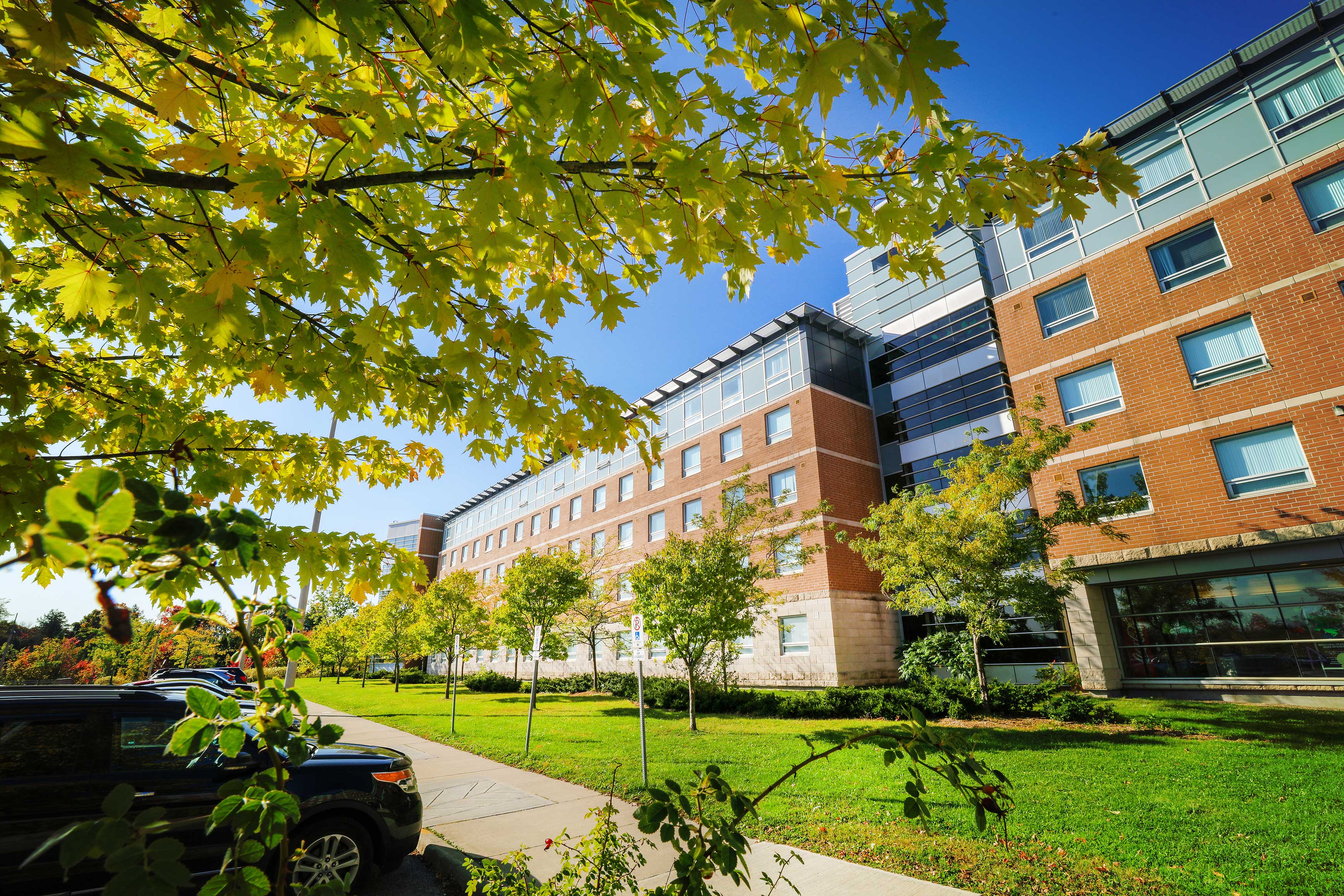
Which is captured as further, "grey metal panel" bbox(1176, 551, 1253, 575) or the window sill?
"grey metal panel" bbox(1176, 551, 1253, 575)

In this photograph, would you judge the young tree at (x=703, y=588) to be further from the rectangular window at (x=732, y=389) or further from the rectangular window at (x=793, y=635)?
the rectangular window at (x=732, y=389)

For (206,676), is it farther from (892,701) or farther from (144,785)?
(892,701)

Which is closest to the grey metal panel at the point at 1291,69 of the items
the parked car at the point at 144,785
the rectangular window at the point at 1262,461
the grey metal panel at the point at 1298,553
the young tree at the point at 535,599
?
the rectangular window at the point at 1262,461

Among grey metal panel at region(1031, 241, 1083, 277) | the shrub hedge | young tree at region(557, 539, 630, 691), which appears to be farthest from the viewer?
young tree at region(557, 539, 630, 691)

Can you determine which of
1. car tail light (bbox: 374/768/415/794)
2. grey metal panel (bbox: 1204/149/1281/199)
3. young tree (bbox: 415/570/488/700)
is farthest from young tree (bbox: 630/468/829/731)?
Result: grey metal panel (bbox: 1204/149/1281/199)

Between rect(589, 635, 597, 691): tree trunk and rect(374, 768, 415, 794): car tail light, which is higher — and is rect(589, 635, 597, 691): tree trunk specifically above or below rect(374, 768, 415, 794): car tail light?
above

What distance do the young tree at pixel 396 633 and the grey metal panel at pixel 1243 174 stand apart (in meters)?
35.3

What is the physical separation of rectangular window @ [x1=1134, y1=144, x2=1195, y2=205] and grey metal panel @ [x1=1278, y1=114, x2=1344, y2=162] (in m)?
1.94

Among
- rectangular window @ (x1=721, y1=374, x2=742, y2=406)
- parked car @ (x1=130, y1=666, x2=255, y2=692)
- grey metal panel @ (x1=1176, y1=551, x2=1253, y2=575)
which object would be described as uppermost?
rectangular window @ (x1=721, y1=374, x2=742, y2=406)

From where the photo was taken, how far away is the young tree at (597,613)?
91.8 ft

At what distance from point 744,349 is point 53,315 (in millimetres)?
23911

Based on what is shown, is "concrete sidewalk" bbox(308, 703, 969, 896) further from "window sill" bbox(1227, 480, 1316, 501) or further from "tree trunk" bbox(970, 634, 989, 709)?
"window sill" bbox(1227, 480, 1316, 501)

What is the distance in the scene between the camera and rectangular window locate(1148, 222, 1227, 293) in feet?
53.6

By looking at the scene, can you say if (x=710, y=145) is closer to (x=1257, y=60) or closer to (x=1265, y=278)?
(x=1265, y=278)
